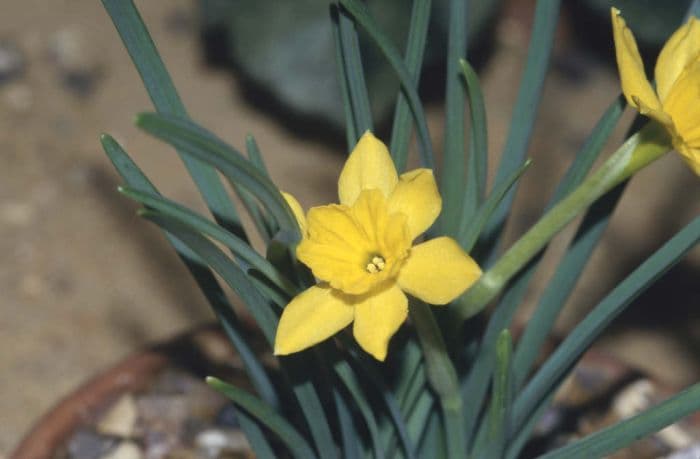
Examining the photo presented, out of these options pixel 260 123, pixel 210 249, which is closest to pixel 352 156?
pixel 210 249

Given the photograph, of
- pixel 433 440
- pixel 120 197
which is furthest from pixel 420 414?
pixel 120 197

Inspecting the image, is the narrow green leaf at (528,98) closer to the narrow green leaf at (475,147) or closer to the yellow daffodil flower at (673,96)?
the narrow green leaf at (475,147)

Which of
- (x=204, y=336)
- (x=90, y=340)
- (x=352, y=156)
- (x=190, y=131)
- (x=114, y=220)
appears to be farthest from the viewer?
(x=114, y=220)

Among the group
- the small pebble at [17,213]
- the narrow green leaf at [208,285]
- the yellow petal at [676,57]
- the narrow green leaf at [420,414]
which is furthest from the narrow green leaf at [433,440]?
the small pebble at [17,213]

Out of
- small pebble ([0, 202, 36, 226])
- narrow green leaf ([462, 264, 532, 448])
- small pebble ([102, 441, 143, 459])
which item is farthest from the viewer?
small pebble ([0, 202, 36, 226])

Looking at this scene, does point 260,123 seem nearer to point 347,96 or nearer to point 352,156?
point 347,96

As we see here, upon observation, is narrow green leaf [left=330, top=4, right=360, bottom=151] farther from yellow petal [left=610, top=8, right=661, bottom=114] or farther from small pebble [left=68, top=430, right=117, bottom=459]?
small pebble [left=68, top=430, right=117, bottom=459]

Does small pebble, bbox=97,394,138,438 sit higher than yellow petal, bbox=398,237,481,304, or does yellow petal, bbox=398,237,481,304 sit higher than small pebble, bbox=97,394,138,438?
yellow petal, bbox=398,237,481,304

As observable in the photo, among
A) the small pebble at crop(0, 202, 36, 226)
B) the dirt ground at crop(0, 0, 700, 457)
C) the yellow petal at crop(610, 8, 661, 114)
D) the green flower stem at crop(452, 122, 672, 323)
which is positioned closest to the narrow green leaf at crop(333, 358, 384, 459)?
the green flower stem at crop(452, 122, 672, 323)
